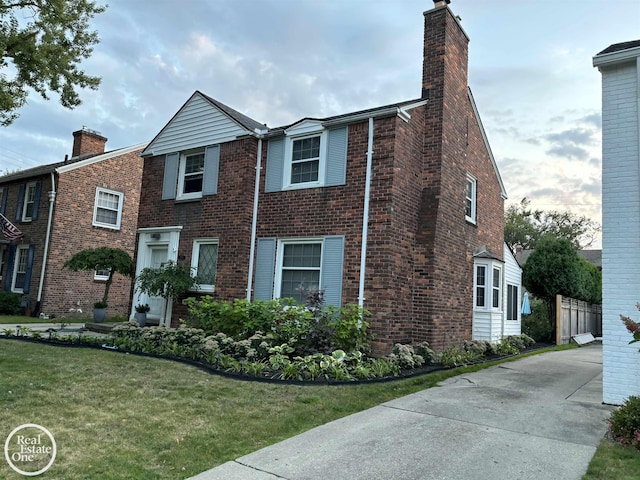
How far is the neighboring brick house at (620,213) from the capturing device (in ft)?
21.4

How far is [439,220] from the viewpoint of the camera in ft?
36.3

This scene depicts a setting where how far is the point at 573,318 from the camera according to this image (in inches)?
756

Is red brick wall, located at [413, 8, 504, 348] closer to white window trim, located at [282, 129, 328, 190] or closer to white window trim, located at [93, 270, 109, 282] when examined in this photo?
white window trim, located at [282, 129, 328, 190]

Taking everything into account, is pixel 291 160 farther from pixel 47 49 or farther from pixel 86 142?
pixel 86 142

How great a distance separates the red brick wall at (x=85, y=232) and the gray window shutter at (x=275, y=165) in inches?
293

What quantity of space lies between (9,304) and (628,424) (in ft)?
66.3

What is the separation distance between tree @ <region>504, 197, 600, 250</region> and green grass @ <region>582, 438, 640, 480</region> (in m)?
45.7

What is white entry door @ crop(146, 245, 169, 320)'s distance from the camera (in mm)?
13555

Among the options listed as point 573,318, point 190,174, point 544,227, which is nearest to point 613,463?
point 190,174

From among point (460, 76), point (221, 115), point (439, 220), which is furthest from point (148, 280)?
point (460, 76)

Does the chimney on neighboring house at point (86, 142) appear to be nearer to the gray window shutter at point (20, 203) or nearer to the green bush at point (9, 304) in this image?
the gray window shutter at point (20, 203)

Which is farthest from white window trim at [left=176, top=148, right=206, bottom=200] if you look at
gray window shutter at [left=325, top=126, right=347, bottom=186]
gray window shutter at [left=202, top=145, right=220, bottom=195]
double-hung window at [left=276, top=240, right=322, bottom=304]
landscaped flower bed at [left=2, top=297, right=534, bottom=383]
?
gray window shutter at [left=325, top=126, right=347, bottom=186]

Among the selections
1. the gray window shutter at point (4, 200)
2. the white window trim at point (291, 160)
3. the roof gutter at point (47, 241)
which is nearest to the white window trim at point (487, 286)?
the white window trim at point (291, 160)

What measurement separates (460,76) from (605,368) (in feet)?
28.3
